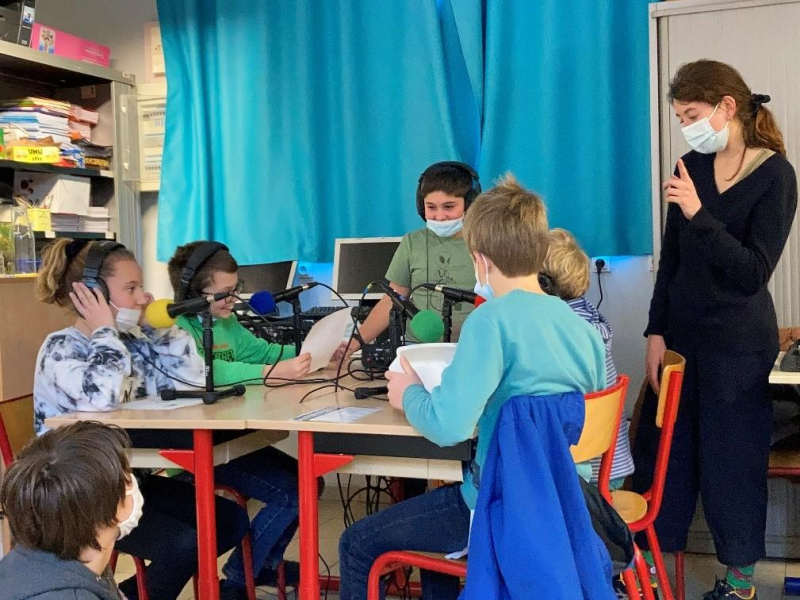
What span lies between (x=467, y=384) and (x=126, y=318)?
1.03 metres

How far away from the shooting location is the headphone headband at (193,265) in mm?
2219

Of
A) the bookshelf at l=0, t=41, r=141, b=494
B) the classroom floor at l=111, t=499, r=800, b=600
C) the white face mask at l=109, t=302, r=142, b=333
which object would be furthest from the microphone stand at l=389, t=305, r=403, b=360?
the bookshelf at l=0, t=41, r=141, b=494

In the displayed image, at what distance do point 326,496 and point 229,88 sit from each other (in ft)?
6.14

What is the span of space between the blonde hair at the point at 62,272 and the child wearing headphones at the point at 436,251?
2.51 ft

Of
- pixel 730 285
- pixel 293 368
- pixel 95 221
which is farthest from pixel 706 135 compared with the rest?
pixel 95 221

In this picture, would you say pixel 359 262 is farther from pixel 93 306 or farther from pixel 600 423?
pixel 600 423

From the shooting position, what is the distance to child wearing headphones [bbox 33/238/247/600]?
1975mm

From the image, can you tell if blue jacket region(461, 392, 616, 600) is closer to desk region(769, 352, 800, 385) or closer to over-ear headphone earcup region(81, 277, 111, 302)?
desk region(769, 352, 800, 385)

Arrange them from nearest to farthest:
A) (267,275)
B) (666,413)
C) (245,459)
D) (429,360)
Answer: (429,360)
(666,413)
(245,459)
(267,275)

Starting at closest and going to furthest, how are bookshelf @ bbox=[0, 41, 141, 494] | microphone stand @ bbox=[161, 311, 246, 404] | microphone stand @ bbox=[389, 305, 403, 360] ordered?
1. microphone stand @ bbox=[161, 311, 246, 404]
2. microphone stand @ bbox=[389, 305, 403, 360]
3. bookshelf @ bbox=[0, 41, 141, 494]

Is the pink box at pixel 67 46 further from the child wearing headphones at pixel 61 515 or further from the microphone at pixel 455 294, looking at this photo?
the child wearing headphones at pixel 61 515

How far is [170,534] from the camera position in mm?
1995

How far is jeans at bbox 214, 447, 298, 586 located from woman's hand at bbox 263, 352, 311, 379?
0.28 metres

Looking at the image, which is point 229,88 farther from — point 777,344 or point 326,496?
point 777,344
